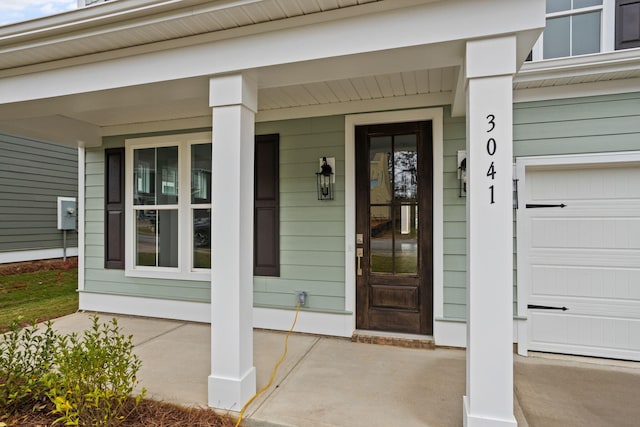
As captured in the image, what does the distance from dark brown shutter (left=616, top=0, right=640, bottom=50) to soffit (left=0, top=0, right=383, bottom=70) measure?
2.44 meters

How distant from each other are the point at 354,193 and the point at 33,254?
7.77m

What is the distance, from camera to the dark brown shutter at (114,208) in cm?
455

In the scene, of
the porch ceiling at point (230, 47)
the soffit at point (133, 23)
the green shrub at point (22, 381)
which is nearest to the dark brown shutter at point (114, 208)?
the porch ceiling at point (230, 47)

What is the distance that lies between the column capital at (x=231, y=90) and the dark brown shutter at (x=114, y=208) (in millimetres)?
2925

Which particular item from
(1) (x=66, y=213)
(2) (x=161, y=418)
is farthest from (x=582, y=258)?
(1) (x=66, y=213)

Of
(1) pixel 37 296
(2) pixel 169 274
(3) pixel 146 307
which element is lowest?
(1) pixel 37 296

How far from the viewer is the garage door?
2982 millimetres

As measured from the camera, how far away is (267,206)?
388 cm

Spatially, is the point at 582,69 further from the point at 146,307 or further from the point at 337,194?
the point at 146,307

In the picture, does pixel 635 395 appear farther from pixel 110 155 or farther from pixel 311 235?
pixel 110 155

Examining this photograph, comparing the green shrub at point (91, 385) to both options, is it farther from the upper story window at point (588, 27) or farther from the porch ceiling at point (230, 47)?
the upper story window at point (588, 27)

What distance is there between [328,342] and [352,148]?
2.00 meters

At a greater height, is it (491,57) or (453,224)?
(491,57)

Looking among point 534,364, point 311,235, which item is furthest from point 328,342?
point 534,364
